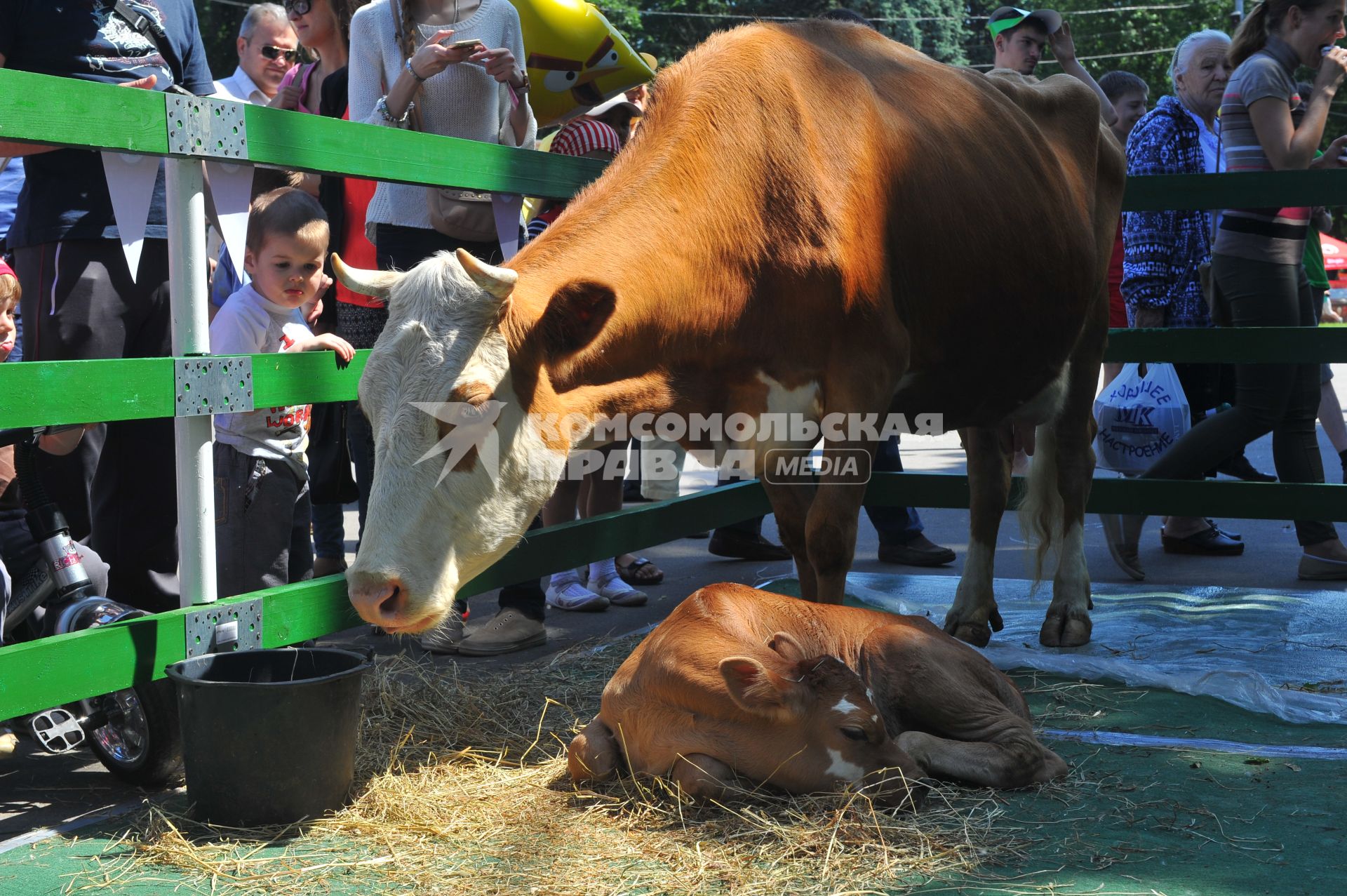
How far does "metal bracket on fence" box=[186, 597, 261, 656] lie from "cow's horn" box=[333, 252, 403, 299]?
0.85 m

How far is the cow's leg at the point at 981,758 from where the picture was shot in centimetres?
307

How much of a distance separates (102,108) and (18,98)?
200mm

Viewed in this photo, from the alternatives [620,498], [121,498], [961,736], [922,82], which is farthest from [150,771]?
[922,82]

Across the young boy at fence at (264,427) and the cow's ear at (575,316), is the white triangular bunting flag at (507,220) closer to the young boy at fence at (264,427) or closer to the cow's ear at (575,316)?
the young boy at fence at (264,427)

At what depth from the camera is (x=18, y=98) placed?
2709 millimetres

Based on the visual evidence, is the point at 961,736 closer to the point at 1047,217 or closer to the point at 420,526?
the point at 420,526

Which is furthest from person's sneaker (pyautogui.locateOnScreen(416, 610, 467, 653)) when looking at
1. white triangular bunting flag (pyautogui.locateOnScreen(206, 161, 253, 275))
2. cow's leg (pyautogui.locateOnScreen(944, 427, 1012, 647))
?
cow's leg (pyautogui.locateOnScreen(944, 427, 1012, 647))

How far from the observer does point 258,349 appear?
4.01 meters

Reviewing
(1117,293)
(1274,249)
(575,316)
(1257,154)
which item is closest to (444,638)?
(575,316)

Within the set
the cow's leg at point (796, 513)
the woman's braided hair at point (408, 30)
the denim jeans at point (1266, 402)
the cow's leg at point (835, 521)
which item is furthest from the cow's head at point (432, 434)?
the denim jeans at point (1266, 402)

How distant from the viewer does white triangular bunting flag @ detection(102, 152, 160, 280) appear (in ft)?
10.3
